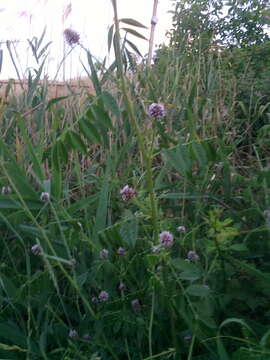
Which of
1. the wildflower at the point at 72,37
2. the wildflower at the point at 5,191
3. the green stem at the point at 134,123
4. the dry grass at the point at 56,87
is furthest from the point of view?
the dry grass at the point at 56,87

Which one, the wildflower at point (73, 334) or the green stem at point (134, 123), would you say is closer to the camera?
the green stem at point (134, 123)

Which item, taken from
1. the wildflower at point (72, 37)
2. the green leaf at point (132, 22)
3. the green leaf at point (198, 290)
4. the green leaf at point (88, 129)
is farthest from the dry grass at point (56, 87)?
the green leaf at point (198, 290)

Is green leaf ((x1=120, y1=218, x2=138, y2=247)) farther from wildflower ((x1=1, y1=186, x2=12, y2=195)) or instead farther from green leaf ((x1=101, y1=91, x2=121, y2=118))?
wildflower ((x1=1, y1=186, x2=12, y2=195))

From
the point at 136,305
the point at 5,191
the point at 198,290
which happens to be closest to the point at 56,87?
the point at 5,191

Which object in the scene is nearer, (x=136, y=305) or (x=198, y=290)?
(x=198, y=290)

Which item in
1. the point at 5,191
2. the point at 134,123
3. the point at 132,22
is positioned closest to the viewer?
the point at 134,123

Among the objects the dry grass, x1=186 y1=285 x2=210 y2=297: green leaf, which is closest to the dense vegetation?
x1=186 y1=285 x2=210 y2=297: green leaf

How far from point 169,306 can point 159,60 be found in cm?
187

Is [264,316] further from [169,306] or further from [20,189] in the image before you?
[20,189]

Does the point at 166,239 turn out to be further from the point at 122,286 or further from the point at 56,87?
the point at 56,87

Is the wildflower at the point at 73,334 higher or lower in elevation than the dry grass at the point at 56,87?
lower

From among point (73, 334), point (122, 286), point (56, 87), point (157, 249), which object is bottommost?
point (73, 334)

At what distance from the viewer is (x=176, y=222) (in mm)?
1718

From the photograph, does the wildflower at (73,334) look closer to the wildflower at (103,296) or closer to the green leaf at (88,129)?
the wildflower at (103,296)
